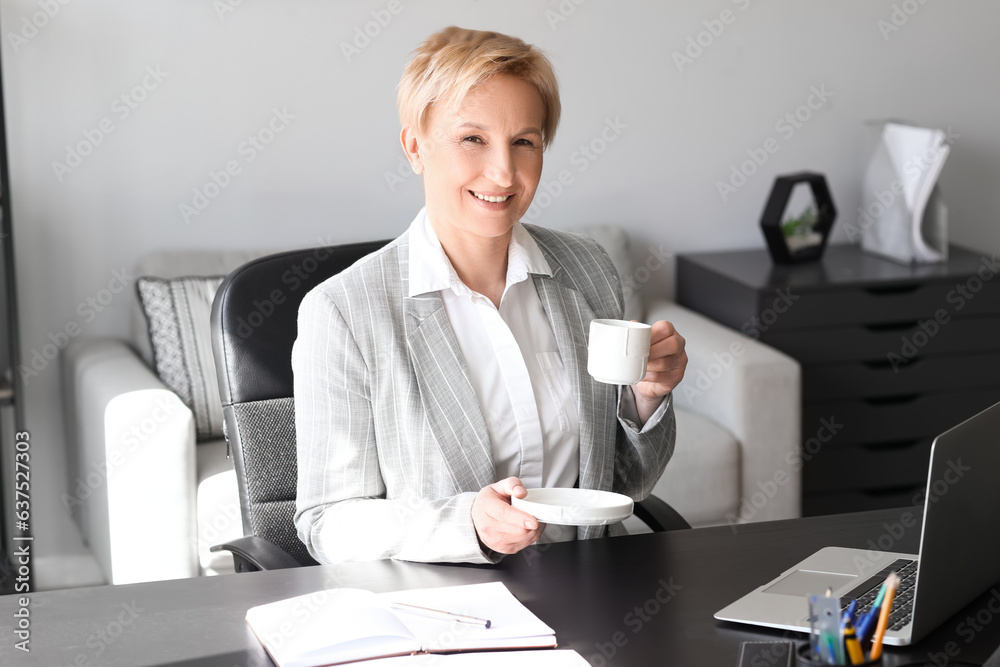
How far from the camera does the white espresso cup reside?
122 cm

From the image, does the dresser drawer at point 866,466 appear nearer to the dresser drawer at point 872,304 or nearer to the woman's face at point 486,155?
the dresser drawer at point 872,304

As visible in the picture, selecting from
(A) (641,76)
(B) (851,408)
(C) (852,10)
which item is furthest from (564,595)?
(C) (852,10)

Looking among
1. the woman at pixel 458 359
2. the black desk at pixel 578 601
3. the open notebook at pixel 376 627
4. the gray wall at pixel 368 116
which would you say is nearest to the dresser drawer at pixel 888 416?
the gray wall at pixel 368 116

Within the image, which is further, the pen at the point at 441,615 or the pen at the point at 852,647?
the pen at the point at 441,615

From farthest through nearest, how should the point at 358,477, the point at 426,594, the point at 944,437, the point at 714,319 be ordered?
1. the point at 714,319
2. the point at 358,477
3. the point at 426,594
4. the point at 944,437

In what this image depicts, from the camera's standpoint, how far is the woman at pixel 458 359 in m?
1.36

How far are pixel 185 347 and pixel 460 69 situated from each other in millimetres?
1489

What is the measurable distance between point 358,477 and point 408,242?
347 millimetres

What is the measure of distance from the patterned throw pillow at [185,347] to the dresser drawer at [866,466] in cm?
160

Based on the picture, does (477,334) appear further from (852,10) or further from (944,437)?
(852,10)

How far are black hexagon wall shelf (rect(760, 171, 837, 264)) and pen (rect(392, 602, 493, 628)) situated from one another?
91.6 inches

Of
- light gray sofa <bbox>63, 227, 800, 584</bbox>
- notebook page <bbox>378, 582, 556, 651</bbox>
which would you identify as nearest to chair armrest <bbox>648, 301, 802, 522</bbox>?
light gray sofa <bbox>63, 227, 800, 584</bbox>

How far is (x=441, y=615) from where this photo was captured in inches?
42.1

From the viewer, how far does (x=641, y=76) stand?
10.6 feet
